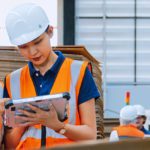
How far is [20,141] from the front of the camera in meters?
1.64

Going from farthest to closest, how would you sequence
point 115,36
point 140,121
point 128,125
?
1. point 115,36
2. point 140,121
3. point 128,125

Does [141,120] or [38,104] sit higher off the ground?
[38,104]

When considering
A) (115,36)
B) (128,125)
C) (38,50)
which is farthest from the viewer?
(115,36)

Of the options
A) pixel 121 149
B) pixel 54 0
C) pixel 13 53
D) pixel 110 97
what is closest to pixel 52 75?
pixel 121 149

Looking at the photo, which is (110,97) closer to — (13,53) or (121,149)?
(13,53)

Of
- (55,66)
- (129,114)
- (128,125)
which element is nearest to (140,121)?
(129,114)

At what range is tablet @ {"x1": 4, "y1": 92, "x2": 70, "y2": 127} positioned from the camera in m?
1.49

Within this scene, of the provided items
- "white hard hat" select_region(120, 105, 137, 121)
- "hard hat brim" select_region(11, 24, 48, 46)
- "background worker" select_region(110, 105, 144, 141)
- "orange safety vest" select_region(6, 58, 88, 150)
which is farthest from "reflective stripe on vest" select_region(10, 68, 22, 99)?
"white hard hat" select_region(120, 105, 137, 121)

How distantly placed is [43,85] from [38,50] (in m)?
0.12

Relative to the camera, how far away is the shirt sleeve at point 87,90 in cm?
162

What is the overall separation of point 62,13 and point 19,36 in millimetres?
8590

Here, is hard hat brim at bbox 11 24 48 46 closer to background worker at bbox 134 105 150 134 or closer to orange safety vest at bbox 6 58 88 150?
orange safety vest at bbox 6 58 88 150

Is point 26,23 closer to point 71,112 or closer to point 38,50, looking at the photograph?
point 38,50

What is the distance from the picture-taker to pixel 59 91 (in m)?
1.62
